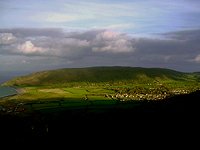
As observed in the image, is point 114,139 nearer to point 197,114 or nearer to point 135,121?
point 135,121

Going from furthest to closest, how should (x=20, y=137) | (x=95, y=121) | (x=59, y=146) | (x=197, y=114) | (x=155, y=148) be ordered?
(x=95, y=121) < (x=197, y=114) < (x=20, y=137) < (x=59, y=146) < (x=155, y=148)

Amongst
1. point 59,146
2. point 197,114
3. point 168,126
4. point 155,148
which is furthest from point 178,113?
point 59,146

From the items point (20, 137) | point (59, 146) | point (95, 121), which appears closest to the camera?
point (59, 146)

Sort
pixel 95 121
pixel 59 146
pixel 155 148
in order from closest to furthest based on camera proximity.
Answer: pixel 155 148 < pixel 59 146 < pixel 95 121

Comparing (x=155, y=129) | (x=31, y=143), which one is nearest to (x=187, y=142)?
(x=155, y=129)

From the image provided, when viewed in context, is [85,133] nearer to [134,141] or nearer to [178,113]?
[134,141]

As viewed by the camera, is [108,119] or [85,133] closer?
[85,133]

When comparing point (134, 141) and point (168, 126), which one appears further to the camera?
point (168, 126)

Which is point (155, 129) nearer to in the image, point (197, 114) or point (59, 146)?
point (197, 114)

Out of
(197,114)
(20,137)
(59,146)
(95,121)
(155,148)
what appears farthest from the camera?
(95,121)
